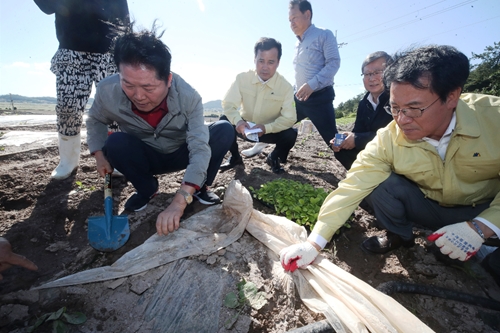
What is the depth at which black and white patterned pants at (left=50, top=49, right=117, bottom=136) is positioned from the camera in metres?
2.56

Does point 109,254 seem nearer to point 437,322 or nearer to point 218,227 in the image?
point 218,227

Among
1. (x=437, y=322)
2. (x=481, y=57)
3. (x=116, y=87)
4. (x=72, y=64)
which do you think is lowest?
(x=437, y=322)

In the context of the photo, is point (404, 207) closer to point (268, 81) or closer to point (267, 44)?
point (268, 81)

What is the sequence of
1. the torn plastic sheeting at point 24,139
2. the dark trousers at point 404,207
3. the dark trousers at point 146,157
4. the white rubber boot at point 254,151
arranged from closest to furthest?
1. the dark trousers at point 404,207
2. the dark trousers at point 146,157
3. the torn plastic sheeting at point 24,139
4. the white rubber boot at point 254,151

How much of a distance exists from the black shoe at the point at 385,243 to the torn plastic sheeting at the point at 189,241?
97 cm

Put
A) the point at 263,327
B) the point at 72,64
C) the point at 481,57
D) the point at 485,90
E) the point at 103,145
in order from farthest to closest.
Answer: the point at 481,57 → the point at 485,90 → the point at 72,64 → the point at 103,145 → the point at 263,327

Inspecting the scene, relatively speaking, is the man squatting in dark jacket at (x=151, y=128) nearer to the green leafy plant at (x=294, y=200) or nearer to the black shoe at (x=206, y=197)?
the black shoe at (x=206, y=197)

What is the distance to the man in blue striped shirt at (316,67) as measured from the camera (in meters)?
3.53

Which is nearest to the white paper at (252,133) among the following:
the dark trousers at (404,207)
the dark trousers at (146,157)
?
the dark trousers at (146,157)

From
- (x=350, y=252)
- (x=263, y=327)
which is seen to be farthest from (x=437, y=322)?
(x=263, y=327)

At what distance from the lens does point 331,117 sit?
358 centimetres

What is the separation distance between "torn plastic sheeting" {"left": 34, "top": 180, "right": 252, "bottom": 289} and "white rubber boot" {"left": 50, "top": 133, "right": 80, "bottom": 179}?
162cm

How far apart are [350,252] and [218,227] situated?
3.53 ft

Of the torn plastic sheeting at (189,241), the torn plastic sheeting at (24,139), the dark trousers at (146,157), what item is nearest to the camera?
the torn plastic sheeting at (189,241)
